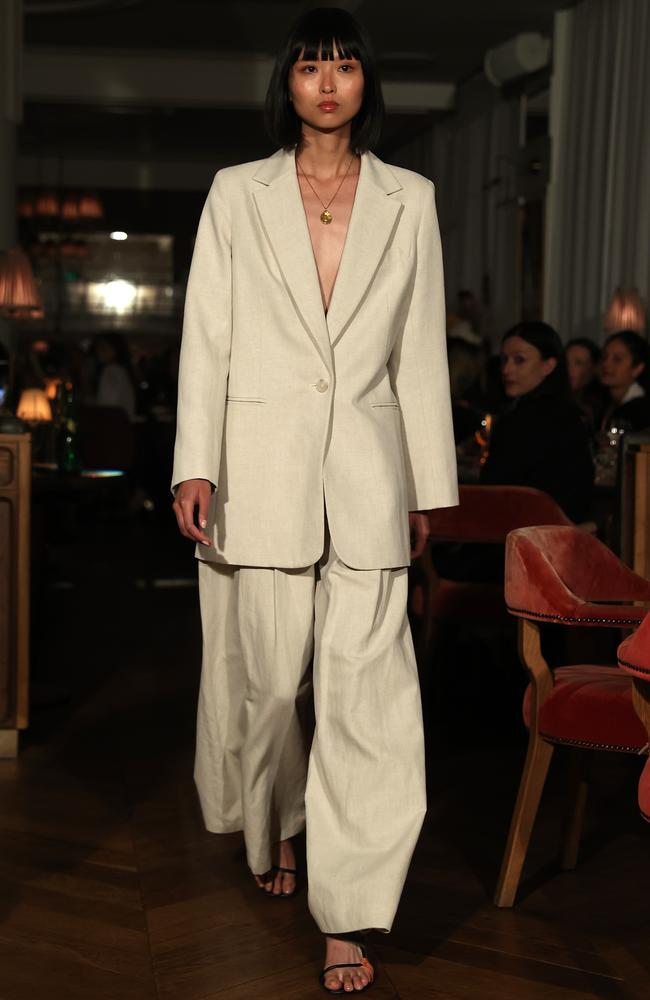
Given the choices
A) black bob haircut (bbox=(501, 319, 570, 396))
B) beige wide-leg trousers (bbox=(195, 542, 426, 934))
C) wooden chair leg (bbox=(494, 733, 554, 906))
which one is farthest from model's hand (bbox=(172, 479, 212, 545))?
black bob haircut (bbox=(501, 319, 570, 396))

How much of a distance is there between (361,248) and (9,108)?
23.0 feet

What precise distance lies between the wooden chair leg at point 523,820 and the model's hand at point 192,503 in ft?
2.67

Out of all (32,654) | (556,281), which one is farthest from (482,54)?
(32,654)

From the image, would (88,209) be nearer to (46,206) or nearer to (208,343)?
(46,206)

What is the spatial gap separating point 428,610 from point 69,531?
5.74 m

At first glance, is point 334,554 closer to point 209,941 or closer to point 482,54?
point 209,941

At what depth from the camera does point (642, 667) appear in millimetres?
1878

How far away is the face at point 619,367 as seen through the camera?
22.3 ft

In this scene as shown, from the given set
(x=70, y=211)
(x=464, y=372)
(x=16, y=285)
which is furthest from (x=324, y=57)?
(x=70, y=211)

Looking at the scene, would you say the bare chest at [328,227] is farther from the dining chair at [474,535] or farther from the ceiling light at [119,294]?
the ceiling light at [119,294]

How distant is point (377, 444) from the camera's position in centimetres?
234

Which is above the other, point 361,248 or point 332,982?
point 361,248

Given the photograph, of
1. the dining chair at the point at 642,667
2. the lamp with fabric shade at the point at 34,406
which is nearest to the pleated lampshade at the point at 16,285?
the lamp with fabric shade at the point at 34,406

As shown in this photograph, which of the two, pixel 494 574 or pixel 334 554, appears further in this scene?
pixel 494 574
